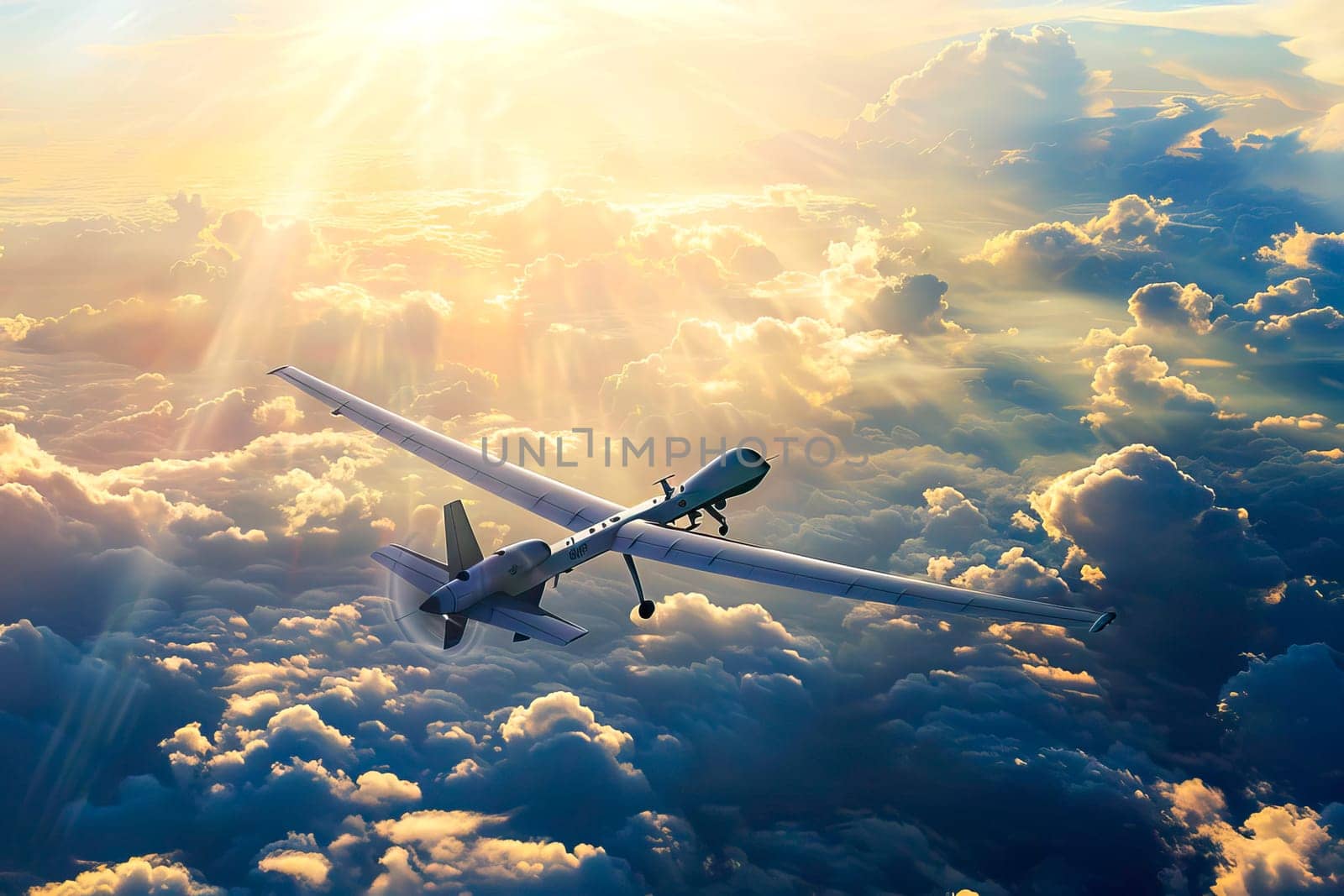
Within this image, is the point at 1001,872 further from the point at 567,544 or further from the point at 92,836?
the point at 92,836

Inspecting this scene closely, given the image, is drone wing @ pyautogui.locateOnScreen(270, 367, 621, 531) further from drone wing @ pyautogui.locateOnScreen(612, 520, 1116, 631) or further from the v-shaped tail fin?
the v-shaped tail fin

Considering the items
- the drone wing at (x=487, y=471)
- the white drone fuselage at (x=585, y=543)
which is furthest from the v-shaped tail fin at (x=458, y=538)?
the drone wing at (x=487, y=471)

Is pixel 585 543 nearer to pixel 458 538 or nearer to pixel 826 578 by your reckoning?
pixel 458 538

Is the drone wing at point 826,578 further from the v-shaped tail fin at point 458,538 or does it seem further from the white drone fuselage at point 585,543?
the v-shaped tail fin at point 458,538

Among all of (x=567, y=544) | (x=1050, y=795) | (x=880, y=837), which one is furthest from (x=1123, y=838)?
(x=567, y=544)

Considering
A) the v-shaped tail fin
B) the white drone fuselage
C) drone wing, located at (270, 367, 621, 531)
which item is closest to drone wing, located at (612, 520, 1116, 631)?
the white drone fuselage

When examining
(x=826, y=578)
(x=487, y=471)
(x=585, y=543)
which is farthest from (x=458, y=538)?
(x=826, y=578)
